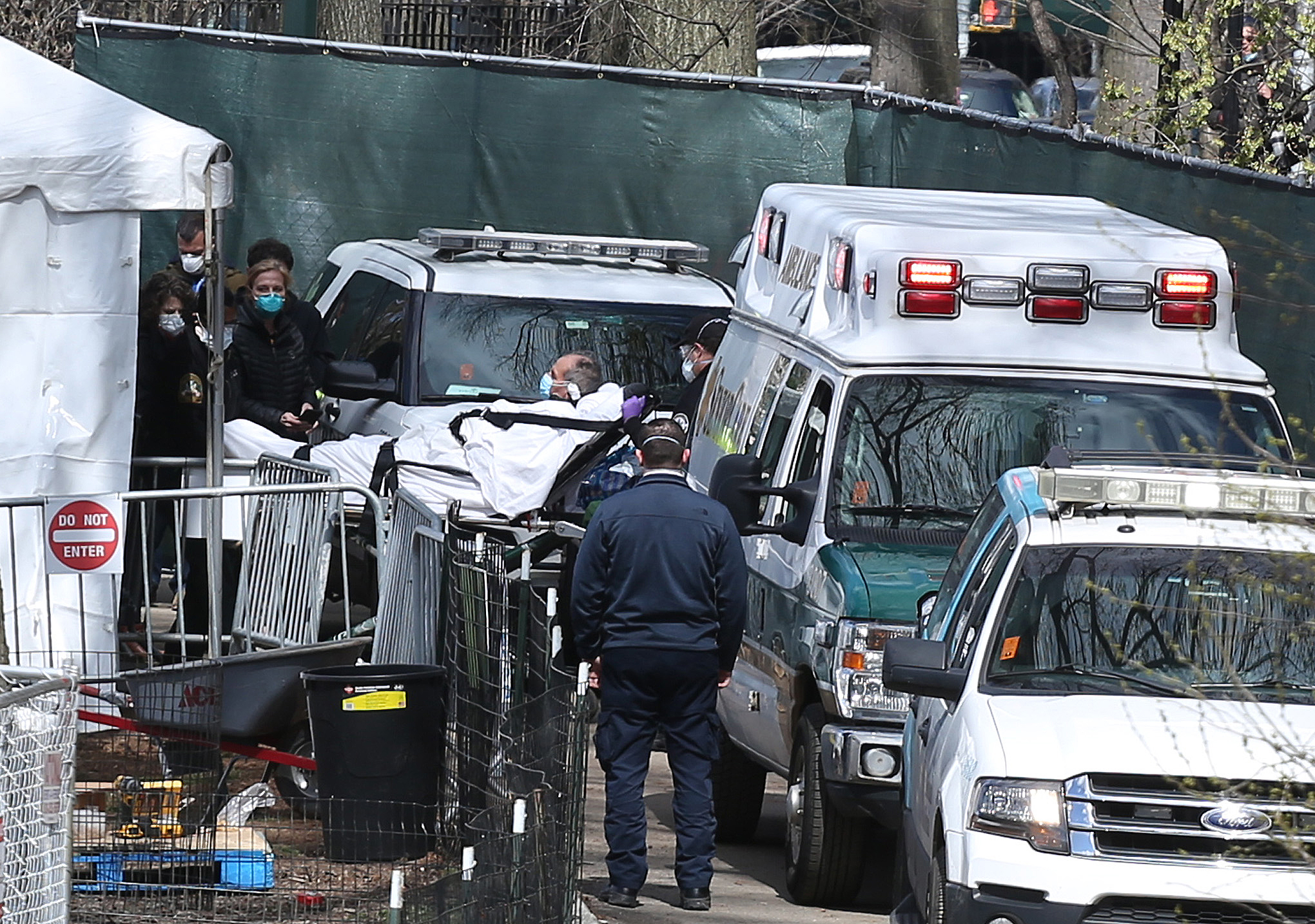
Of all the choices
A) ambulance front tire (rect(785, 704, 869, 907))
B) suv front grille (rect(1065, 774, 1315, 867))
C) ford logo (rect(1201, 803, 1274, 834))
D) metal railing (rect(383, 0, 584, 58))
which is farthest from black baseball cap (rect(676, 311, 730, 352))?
metal railing (rect(383, 0, 584, 58))

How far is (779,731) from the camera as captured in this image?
8.23m

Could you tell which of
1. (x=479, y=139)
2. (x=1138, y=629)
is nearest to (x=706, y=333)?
(x=479, y=139)

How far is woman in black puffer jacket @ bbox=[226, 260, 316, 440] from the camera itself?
11875 mm

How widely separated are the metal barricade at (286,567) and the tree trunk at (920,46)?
35.1 ft

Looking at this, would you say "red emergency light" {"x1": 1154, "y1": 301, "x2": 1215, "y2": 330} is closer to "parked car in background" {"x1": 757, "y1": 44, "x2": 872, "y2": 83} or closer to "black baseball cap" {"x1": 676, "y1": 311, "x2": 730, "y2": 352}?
"black baseball cap" {"x1": 676, "y1": 311, "x2": 730, "y2": 352}

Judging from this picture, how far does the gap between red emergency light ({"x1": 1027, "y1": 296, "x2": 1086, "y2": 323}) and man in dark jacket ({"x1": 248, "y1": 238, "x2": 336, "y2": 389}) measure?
4.82m

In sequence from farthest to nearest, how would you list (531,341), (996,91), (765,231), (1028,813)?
1. (996,91)
2. (531,341)
3. (765,231)
4. (1028,813)

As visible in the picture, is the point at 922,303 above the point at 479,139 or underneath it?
underneath

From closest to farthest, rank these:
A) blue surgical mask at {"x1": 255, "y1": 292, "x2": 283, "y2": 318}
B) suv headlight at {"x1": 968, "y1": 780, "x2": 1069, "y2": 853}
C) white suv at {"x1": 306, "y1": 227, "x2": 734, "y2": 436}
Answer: suv headlight at {"x1": 968, "y1": 780, "x2": 1069, "y2": 853} < white suv at {"x1": 306, "y1": 227, "x2": 734, "y2": 436} < blue surgical mask at {"x1": 255, "y1": 292, "x2": 283, "y2": 318}

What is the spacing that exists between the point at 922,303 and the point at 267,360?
480 cm

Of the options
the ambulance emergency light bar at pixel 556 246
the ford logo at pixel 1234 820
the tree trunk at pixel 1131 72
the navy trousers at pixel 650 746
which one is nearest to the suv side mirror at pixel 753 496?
the navy trousers at pixel 650 746

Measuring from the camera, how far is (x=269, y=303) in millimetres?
11844

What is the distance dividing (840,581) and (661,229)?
7861mm

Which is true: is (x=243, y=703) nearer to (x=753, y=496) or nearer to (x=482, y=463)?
(x=753, y=496)
